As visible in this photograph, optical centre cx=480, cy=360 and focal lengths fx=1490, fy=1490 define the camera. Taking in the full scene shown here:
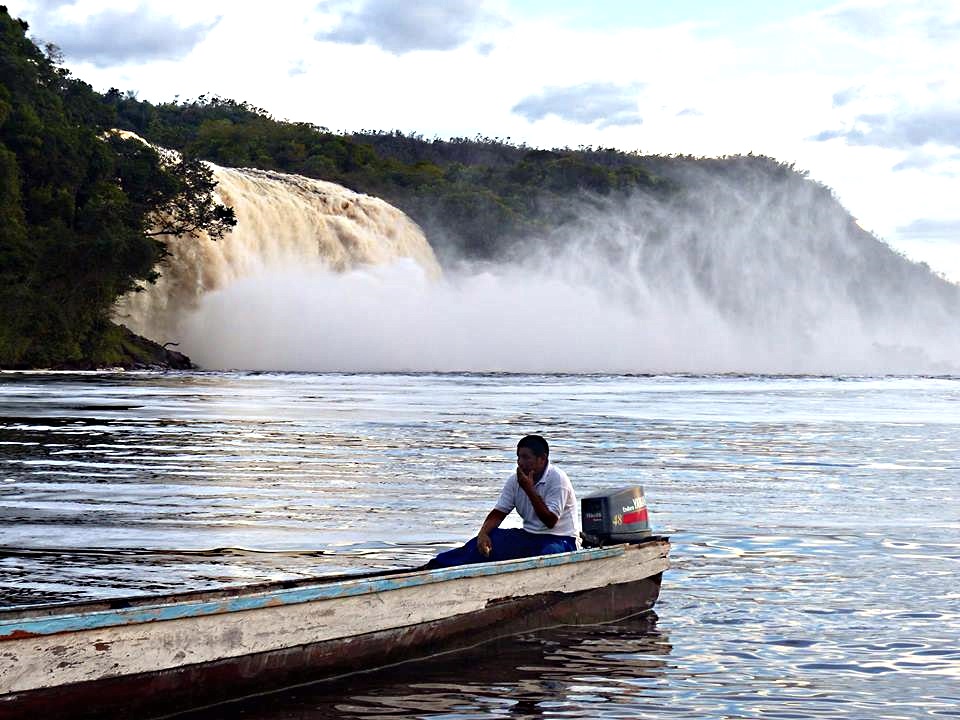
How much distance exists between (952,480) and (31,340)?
4582 centimetres

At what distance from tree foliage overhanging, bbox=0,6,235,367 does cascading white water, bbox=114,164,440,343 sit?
1667mm

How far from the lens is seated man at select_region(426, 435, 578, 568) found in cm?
1091

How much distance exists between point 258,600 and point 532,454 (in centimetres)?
286

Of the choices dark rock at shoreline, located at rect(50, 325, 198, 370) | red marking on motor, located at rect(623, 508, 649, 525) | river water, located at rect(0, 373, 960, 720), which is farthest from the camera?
dark rock at shoreline, located at rect(50, 325, 198, 370)

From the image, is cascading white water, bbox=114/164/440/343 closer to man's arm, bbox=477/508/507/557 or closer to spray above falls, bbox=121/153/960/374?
spray above falls, bbox=121/153/960/374

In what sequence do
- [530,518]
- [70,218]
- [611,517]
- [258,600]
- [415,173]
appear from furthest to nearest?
[415,173], [70,218], [611,517], [530,518], [258,600]

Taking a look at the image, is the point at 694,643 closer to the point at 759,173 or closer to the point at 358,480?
the point at 358,480

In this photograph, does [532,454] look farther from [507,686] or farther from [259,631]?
A: [259,631]

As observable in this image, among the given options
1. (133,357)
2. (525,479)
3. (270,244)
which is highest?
(270,244)

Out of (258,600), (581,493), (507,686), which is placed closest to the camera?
(258,600)

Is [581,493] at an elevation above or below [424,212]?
below

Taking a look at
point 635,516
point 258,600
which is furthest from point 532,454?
point 258,600

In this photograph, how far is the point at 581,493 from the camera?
61.3 ft

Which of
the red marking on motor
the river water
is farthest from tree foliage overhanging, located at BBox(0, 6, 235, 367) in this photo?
the red marking on motor
